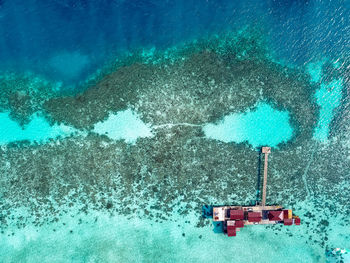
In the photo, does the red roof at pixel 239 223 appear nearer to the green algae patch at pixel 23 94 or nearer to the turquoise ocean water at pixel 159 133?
the turquoise ocean water at pixel 159 133

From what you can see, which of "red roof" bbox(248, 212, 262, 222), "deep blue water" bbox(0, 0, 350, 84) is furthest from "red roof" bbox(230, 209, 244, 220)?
"deep blue water" bbox(0, 0, 350, 84)

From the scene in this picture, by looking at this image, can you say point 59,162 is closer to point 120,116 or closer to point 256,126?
point 120,116

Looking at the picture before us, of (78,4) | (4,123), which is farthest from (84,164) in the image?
(78,4)

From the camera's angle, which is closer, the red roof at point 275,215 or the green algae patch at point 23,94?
the red roof at point 275,215

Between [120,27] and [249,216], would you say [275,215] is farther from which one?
[120,27]

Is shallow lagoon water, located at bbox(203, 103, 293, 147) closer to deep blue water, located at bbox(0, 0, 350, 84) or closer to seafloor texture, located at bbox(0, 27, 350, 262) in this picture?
seafloor texture, located at bbox(0, 27, 350, 262)

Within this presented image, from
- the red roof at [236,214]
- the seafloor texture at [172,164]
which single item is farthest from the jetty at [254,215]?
the seafloor texture at [172,164]

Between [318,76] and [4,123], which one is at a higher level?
[318,76]
